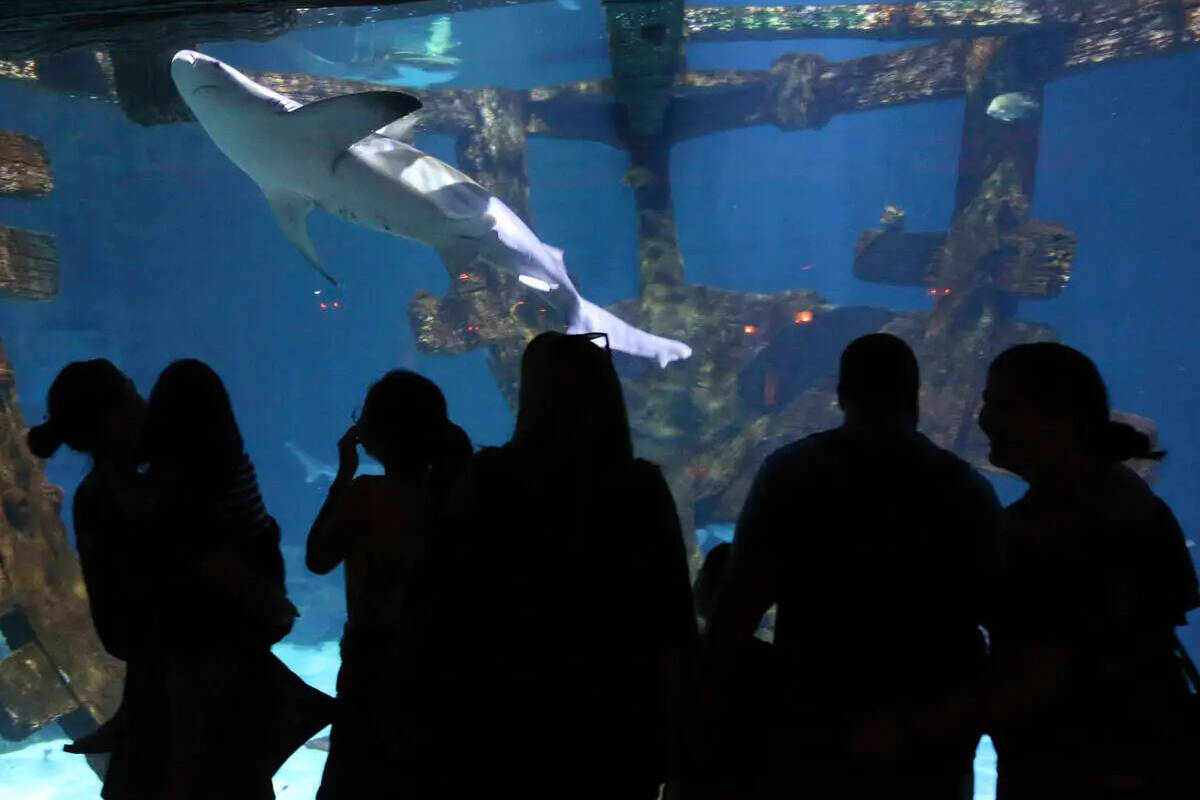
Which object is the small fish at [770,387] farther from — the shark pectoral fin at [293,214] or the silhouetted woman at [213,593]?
the silhouetted woman at [213,593]

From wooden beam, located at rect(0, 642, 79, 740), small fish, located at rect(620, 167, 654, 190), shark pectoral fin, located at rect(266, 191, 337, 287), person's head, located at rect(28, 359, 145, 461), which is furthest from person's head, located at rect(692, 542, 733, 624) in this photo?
small fish, located at rect(620, 167, 654, 190)

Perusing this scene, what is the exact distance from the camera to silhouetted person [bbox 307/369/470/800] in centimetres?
217

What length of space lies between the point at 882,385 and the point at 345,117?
4.19 m

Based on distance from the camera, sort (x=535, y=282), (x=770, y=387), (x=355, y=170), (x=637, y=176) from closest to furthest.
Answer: (x=355, y=170) < (x=535, y=282) < (x=637, y=176) < (x=770, y=387)

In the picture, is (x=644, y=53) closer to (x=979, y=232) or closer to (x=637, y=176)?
(x=637, y=176)

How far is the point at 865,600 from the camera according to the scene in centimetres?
184

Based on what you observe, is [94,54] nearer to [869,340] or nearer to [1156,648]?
[869,340]

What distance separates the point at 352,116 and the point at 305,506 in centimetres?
3719

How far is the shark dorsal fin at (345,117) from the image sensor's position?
4.70 m

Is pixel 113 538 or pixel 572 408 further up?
pixel 572 408

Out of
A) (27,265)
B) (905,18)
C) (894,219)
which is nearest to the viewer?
(27,265)

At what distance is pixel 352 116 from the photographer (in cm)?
496

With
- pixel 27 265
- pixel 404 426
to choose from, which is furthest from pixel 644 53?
pixel 404 426

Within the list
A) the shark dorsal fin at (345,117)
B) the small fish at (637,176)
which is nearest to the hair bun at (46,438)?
the shark dorsal fin at (345,117)
